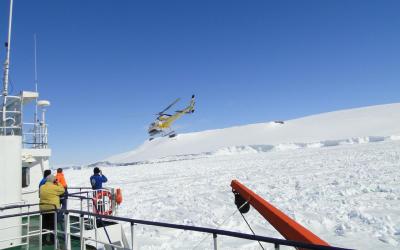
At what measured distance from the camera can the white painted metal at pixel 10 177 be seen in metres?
5.88


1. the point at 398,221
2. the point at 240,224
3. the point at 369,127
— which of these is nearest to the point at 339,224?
the point at 398,221

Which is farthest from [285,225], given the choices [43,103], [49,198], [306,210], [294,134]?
[294,134]

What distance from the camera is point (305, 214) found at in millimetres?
10070

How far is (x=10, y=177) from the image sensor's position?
19.6ft

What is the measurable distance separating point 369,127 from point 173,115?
39647 mm

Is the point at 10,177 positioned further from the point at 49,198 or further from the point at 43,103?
the point at 43,103

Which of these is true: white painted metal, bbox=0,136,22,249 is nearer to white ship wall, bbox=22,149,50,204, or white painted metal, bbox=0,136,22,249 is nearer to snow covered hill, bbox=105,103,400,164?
white ship wall, bbox=22,149,50,204

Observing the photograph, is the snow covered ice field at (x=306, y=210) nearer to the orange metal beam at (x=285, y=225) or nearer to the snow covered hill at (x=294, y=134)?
the orange metal beam at (x=285, y=225)

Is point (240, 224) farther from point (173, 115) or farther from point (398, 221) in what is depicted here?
point (173, 115)

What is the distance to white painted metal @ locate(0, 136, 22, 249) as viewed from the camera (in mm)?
5875

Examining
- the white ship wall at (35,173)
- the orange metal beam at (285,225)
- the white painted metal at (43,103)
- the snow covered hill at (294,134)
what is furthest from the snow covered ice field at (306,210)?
the snow covered hill at (294,134)

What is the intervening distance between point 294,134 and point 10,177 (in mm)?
71147

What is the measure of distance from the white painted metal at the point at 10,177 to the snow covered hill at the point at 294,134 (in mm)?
52219

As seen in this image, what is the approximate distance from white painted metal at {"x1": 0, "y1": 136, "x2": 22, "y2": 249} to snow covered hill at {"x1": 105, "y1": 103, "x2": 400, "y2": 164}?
171 ft
